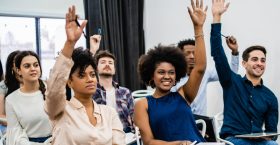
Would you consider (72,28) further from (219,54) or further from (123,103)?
(123,103)

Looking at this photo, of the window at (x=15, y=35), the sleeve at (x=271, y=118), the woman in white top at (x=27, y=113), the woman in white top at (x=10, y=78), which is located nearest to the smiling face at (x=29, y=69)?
the woman in white top at (x=27, y=113)

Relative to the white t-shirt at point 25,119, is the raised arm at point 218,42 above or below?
above

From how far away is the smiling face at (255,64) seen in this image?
284cm

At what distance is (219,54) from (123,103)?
1.04 m

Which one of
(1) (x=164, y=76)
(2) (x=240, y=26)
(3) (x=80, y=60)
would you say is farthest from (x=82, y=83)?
(2) (x=240, y=26)

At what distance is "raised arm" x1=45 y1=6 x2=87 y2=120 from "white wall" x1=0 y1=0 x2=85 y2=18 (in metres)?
3.00

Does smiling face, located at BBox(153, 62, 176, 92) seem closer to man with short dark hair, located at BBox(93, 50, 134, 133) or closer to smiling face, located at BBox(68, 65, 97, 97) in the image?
smiling face, located at BBox(68, 65, 97, 97)

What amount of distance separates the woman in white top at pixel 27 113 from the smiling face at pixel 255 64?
154 centimetres

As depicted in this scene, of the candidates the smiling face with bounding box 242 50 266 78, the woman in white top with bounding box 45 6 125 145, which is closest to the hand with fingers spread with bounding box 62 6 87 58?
the woman in white top with bounding box 45 6 125 145

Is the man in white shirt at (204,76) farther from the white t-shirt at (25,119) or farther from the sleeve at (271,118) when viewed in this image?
the white t-shirt at (25,119)

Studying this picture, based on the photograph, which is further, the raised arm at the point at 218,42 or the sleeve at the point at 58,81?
the raised arm at the point at 218,42

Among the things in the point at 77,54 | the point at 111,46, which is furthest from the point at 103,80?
the point at 77,54

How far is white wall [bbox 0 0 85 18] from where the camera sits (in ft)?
14.0

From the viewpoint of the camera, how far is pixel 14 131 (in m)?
2.39
